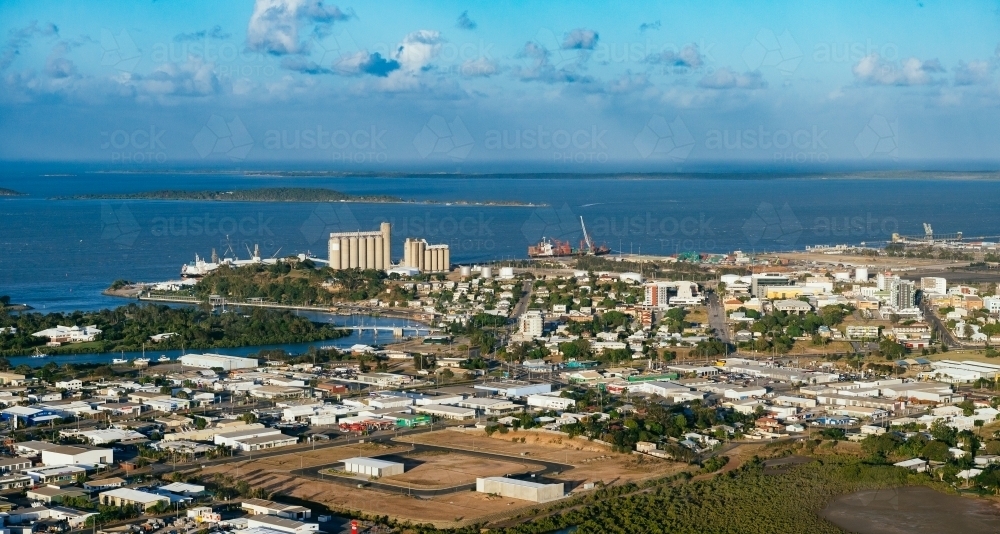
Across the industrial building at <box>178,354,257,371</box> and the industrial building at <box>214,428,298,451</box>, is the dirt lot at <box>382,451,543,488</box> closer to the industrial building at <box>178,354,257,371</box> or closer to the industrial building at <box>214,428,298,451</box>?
the industrial building at <box>214,428,298,451</box>

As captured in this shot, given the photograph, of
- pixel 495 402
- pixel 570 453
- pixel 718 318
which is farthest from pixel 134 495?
pixel 718 318

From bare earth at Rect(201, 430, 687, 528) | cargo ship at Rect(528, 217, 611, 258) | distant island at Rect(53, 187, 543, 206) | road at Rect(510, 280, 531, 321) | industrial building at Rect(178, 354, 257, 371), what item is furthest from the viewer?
distant island at Rect(53, 187, 543, 206)

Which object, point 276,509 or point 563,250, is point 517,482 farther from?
point 563,250

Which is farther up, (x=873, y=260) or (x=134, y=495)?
(x=873, y=260)

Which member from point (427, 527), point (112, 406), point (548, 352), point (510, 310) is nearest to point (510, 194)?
point (510, 310)

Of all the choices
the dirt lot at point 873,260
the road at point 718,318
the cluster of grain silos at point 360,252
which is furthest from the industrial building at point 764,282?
the cluster of grain silos at point 360,252

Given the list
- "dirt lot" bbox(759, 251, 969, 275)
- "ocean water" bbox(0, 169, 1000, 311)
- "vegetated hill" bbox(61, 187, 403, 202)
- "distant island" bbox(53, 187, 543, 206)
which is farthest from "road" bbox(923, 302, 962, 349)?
"vegetated hill" bbox(61, 187, 403, 202)

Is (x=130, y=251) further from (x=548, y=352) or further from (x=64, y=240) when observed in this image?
(x=548, y=352)
